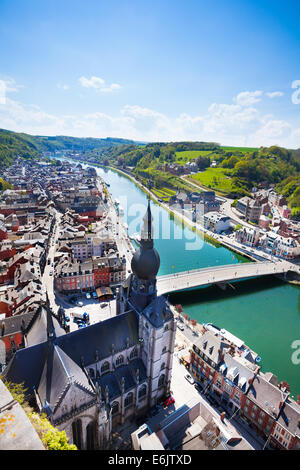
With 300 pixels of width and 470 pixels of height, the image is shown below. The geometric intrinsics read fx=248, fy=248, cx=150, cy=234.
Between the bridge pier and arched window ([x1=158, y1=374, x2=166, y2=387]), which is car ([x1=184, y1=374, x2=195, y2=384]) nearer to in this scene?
arched window ([x1=158, y1=374, x2=166, y2=387])

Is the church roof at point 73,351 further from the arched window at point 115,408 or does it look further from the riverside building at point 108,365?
the arched window at point 115,408

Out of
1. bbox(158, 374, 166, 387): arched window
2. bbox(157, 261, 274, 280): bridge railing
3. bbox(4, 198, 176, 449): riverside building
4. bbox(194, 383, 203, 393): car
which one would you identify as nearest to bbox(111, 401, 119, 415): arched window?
bbox(4, 198, 176, 449): riverside building

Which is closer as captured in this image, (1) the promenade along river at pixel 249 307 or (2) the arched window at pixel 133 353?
(2) the arched window at pixel 133 353

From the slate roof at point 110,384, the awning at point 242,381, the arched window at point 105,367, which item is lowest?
the awning at point 242,381

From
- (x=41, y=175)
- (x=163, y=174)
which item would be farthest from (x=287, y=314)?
(x=41, y=175)

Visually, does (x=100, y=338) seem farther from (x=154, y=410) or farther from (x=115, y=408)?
(x=154, y=410)

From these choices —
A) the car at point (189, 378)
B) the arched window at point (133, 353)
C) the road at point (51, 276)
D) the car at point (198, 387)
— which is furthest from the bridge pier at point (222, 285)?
the road at point (51, 276)
